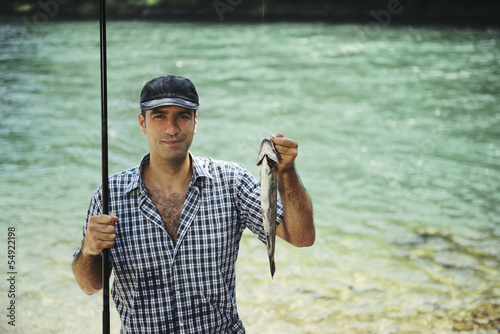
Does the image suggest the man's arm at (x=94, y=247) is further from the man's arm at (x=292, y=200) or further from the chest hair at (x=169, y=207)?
the man's arm at (x=292, y=200)

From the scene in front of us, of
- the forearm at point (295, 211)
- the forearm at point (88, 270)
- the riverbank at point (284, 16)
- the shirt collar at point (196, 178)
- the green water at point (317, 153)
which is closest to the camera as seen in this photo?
the forearm at point (295, 211)

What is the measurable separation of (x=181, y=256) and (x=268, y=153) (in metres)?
0.77

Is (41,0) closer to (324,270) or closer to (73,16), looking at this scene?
(73,16)

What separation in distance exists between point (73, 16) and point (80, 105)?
17.7 meters

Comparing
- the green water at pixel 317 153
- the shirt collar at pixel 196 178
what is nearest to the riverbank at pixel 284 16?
the green water at pixel 317 153

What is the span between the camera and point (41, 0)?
102ft

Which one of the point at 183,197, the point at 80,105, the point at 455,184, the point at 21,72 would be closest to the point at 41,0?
the point at 21,72

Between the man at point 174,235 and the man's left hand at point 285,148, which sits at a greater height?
the man's left hand at point 285,148

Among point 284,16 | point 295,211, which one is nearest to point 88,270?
point 295,211

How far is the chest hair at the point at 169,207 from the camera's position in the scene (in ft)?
8.31

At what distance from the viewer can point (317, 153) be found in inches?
503

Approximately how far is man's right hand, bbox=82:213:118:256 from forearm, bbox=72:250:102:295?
0.13 m

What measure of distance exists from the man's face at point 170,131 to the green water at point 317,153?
3471 mm

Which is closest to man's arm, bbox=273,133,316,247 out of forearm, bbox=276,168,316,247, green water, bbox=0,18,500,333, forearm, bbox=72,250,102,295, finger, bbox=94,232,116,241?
forearm, bbox=276,168,316,247
